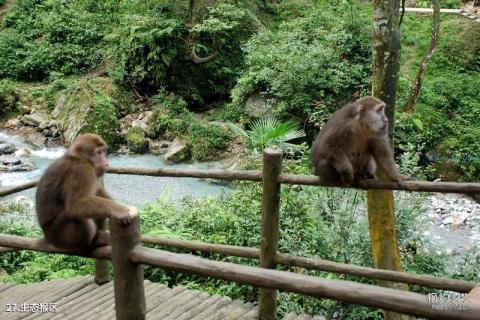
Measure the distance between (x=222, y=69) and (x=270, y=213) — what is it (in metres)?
13.4

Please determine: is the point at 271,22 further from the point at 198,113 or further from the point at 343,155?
the point at 343,155

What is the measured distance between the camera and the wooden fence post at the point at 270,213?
12.0ft

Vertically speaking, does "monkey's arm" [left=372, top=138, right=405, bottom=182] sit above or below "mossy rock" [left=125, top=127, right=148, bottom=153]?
above

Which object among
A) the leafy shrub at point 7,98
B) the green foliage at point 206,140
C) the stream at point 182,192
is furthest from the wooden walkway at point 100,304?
the leafy shrub at point 7,98

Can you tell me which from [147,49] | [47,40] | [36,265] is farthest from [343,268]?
[47,40]

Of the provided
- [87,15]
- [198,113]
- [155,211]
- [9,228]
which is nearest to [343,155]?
[155,211]

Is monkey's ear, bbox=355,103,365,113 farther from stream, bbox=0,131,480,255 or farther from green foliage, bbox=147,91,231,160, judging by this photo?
green foliage, bbox=147,91,231,160

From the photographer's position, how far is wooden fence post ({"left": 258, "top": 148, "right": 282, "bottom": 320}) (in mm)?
3658

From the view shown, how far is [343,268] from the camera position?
139 inches

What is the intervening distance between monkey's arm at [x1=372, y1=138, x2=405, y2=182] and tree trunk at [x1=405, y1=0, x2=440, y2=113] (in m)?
9.47

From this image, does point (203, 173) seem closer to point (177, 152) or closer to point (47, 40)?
point (177, 152)

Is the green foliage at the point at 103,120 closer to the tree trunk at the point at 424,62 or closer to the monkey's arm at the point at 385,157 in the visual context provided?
the tree trunk at the point at 424,62

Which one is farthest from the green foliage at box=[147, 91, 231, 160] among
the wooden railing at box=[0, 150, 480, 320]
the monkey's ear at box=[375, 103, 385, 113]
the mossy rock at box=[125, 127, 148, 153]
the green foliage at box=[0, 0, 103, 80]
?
the monkey's ear at box=[375, 103, 385, 113]

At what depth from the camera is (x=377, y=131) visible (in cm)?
409
